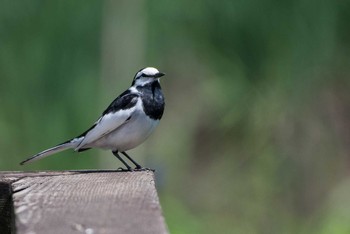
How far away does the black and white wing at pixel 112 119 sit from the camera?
169 inches

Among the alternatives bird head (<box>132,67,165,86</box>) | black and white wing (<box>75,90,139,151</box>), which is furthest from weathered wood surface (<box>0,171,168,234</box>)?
bird head (<box>132,67,165,86</box>)

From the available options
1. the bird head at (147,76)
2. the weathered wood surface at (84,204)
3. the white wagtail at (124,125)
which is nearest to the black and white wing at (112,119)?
the white wagtail at (124,125)

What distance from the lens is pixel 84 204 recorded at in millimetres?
2195

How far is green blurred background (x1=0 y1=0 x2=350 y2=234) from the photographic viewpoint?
241 inches

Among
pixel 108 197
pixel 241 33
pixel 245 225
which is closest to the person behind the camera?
pixel 108 197

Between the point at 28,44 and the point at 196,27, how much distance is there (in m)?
1.04

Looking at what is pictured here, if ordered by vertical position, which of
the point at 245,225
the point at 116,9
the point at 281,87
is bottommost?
the point at 245,225

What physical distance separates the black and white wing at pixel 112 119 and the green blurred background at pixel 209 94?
151 centimetres

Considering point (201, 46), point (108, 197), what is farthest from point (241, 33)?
point (108, 197)

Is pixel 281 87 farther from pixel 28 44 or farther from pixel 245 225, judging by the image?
pixel 28 44

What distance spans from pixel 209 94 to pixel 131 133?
2419mm

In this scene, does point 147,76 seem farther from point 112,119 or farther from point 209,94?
point 209,94

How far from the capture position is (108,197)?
89.7 inches

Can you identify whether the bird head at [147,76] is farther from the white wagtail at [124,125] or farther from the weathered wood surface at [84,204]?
the weathered wood surface at [84,204]
